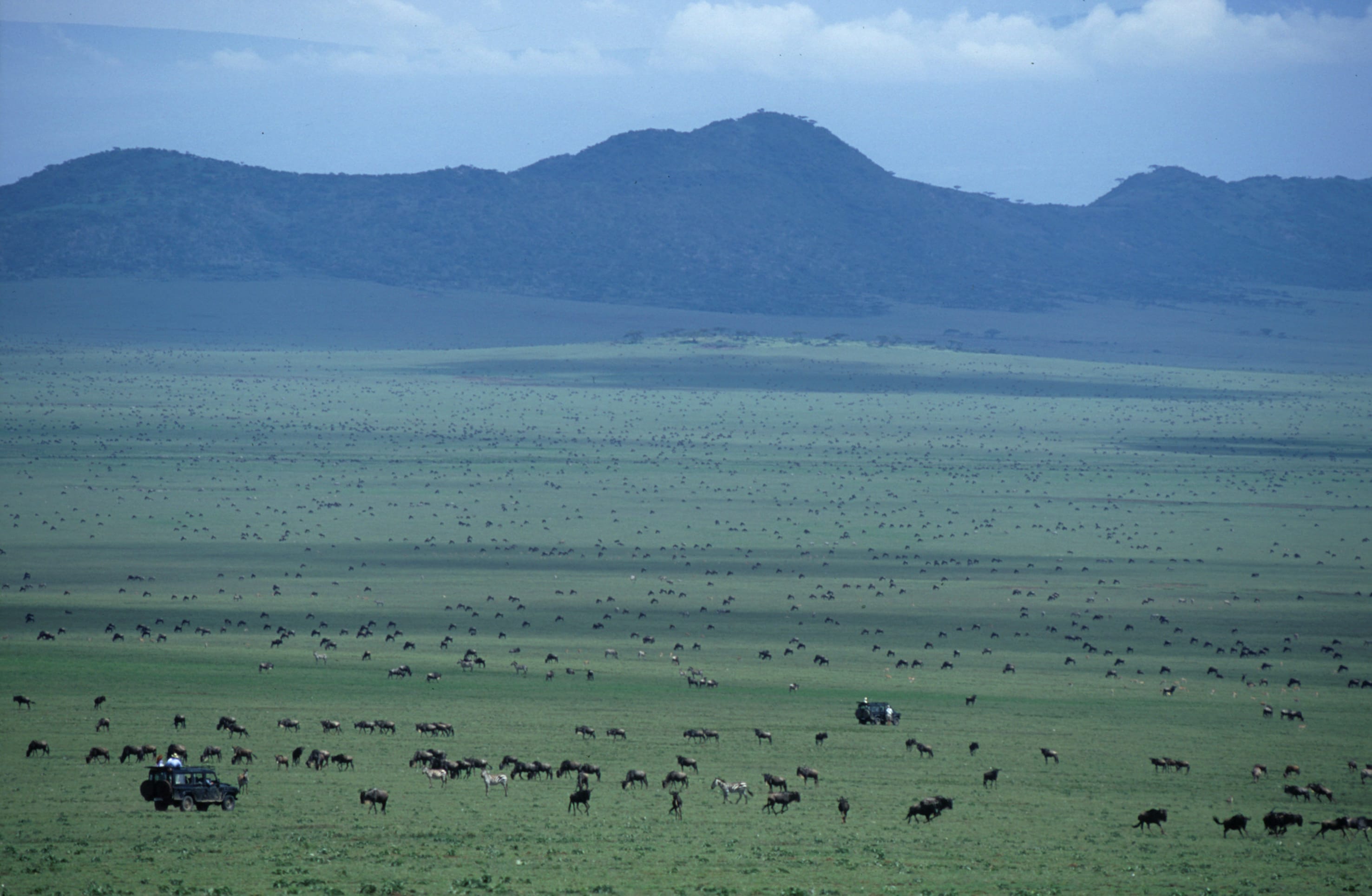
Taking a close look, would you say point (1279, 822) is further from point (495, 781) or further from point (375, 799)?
point (375, 799)

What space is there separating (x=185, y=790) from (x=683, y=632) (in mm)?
20585

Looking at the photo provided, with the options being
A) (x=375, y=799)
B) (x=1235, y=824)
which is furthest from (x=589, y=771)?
(x=1235, y=824)

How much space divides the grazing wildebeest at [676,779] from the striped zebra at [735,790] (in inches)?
17.8

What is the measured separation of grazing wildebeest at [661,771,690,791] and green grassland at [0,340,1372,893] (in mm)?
172

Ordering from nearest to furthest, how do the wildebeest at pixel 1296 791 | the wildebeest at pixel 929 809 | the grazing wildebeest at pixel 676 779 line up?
the wildebeest at pixel 929 809
the grazing wildebeest at pixel 676 779
the wildebeest at pixel 1296 791

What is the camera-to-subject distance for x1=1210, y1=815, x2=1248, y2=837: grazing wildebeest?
64.5 feet

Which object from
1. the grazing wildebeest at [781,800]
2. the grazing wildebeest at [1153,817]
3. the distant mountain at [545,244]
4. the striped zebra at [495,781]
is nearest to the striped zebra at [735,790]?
the grazing wildebeest at [781,800]

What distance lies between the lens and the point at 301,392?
334 ft

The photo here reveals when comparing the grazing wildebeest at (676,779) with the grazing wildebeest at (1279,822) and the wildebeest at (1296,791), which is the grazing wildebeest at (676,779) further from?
the wildebeest at (1296,791)

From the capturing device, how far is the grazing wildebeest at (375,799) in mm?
19531

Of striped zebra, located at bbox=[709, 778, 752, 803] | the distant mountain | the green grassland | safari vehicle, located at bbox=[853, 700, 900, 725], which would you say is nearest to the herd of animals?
striped zebra, located at bbox=[709, 778, 752, 803]

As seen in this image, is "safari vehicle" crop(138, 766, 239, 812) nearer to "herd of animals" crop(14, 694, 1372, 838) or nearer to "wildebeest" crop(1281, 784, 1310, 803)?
"herd of animals" crop(14, 694, 1372, 838)

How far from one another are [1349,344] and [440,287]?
291 ft

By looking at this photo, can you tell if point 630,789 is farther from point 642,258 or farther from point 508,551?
point 642,258
